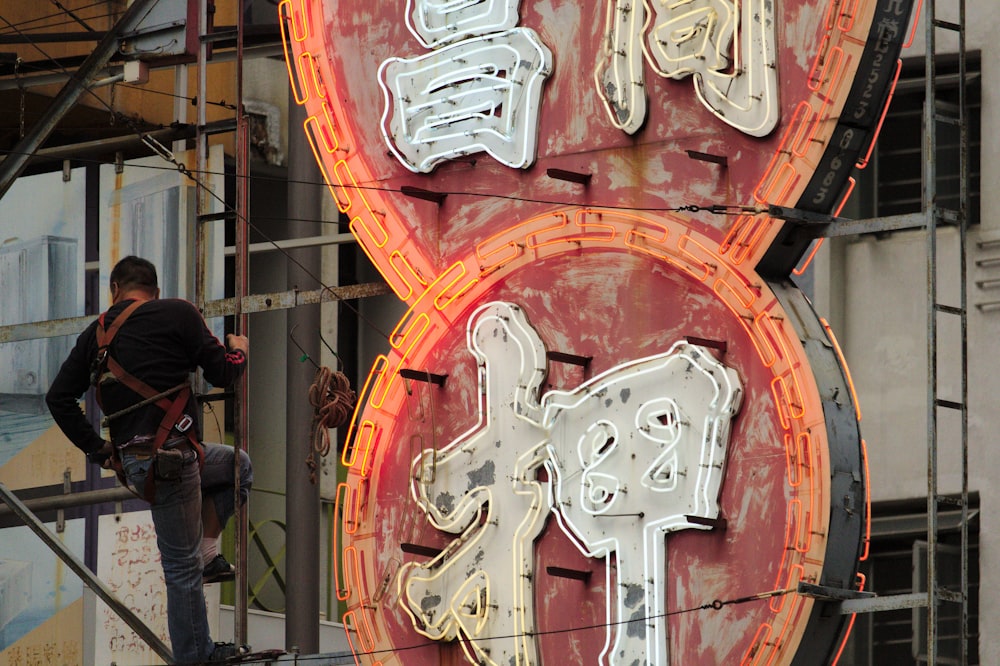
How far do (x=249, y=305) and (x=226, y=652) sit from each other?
7.28 ft

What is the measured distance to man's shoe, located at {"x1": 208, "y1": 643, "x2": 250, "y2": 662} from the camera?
521 inches

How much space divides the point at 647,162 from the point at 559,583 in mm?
2445

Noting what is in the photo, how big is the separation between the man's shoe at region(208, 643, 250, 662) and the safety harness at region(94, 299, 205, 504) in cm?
101

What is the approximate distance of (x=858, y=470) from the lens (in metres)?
11.7

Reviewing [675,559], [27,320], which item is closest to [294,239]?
[27,320]

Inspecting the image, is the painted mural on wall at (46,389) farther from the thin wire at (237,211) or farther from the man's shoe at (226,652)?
the man's shoe at (226,652)

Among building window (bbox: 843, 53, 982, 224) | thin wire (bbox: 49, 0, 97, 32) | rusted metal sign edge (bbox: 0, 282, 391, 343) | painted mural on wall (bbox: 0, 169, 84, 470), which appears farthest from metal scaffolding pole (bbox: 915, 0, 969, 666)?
thin wire (bbox: 49, 0, 97, 32)

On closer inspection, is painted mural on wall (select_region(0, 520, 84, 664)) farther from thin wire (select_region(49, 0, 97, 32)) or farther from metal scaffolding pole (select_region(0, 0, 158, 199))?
thin wire (select_region(49, 0, 97, 32))

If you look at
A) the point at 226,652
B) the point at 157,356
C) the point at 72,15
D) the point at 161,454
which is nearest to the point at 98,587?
the point at 226,652

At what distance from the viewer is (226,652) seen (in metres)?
13.3

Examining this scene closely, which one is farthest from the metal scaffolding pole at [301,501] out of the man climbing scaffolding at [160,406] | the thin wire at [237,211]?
the man climbing scaffolding at [160,406]

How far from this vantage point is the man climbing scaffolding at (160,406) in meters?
12.9

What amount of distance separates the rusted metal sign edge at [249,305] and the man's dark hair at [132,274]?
861 millimetres

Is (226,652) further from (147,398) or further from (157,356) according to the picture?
(157,356)
